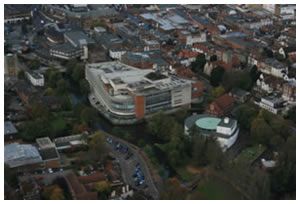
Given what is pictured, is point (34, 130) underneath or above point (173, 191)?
underneath

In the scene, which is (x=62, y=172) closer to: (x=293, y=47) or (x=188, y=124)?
(x=188, y=124)

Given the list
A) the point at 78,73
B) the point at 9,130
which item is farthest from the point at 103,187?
the point at 78,73

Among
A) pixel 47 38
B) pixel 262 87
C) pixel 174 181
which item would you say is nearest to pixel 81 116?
pixel 174 181

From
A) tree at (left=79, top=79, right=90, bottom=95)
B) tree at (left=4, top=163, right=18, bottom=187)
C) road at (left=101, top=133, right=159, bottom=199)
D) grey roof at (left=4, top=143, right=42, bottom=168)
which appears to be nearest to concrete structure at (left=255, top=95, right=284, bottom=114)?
road at (left=101, top=133, right=159, bottom=199)

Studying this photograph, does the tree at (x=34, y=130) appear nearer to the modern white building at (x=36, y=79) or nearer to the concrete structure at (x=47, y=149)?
the concrete structure at (x=47, y=149)

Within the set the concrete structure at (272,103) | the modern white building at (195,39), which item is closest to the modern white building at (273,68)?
the concrete structure at (272,103)

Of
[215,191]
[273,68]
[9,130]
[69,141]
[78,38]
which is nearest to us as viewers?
[215,191]

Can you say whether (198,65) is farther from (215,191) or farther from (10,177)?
(10,177)
